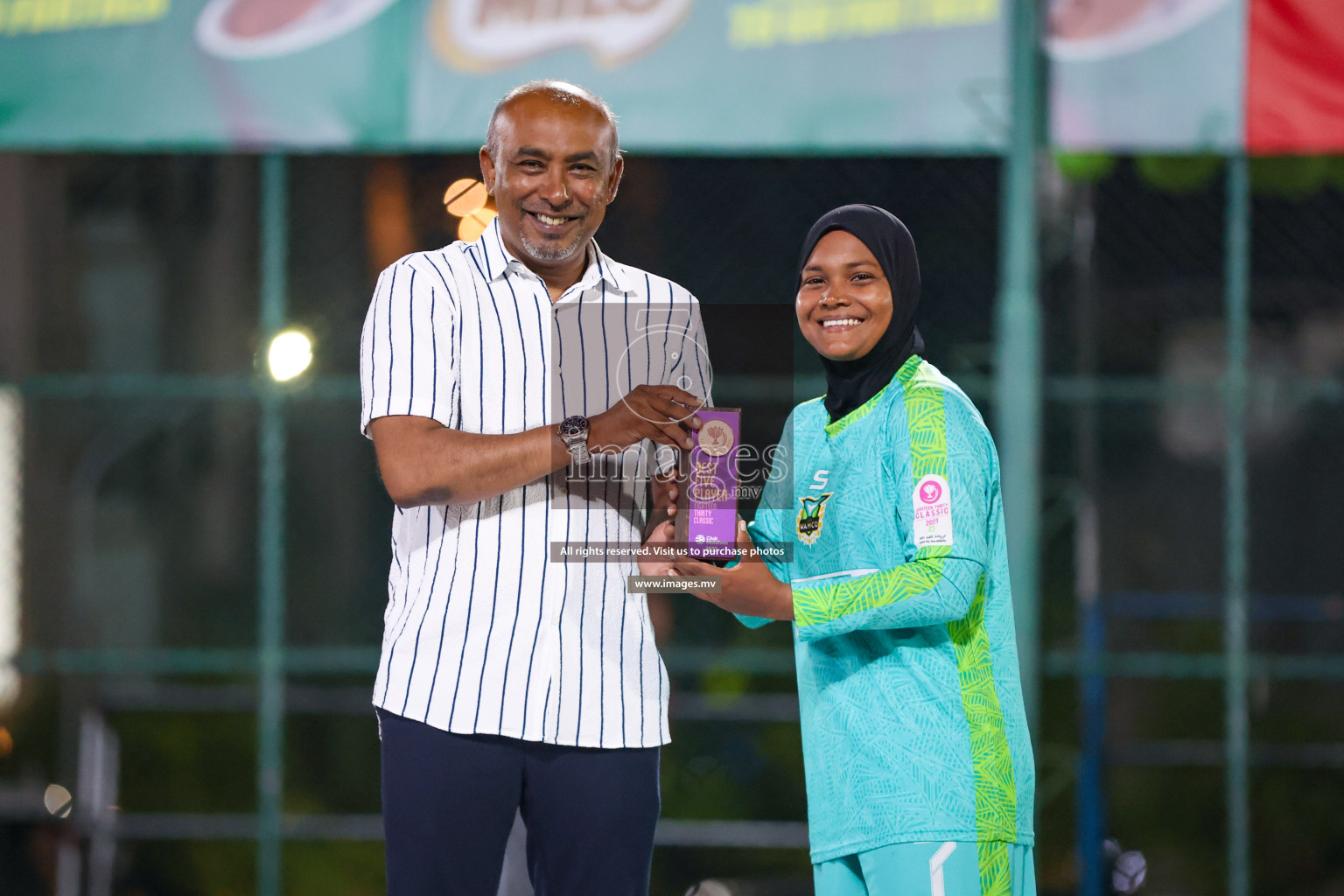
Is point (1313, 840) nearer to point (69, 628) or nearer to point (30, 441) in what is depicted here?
point (69, 628)

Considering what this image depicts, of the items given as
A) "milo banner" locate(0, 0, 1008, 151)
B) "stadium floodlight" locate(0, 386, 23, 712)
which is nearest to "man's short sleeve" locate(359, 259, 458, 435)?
"milo banner" locate(0, 0, 1008, 151)

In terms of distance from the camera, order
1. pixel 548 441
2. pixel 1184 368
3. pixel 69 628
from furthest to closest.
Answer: pixel 1184 368 < pixel 69 628 < pixel 548 441

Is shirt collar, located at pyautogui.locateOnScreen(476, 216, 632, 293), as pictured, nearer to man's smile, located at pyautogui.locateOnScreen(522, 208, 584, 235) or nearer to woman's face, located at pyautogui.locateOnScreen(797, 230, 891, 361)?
man's smile, located at pyautogui.locateOnScreen(522, 208, 584, 235)

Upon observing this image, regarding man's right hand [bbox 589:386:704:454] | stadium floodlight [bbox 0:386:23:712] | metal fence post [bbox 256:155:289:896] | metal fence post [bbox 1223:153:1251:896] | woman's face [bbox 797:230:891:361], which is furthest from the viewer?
stadium floodlight [bbox 0:386:23:712]

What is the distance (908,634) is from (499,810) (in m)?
0.72

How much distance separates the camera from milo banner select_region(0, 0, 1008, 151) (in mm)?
4461

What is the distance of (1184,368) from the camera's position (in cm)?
956

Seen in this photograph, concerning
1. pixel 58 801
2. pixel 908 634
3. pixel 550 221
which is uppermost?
pixel 550 221

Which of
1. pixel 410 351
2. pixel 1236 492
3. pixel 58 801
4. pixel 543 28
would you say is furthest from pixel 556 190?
pixel 58 801

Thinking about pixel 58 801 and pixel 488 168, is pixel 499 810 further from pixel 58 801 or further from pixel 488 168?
pixel 58 801

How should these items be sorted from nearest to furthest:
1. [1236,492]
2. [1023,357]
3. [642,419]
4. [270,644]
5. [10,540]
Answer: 1. [642,419]
2. [1023,357]
3. [270,644]
4. [1236,492]
5. [10,540]

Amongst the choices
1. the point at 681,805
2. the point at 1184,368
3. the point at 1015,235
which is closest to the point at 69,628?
the point at 681,805

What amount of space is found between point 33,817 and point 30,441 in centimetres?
431

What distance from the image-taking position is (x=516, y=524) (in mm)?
1951
